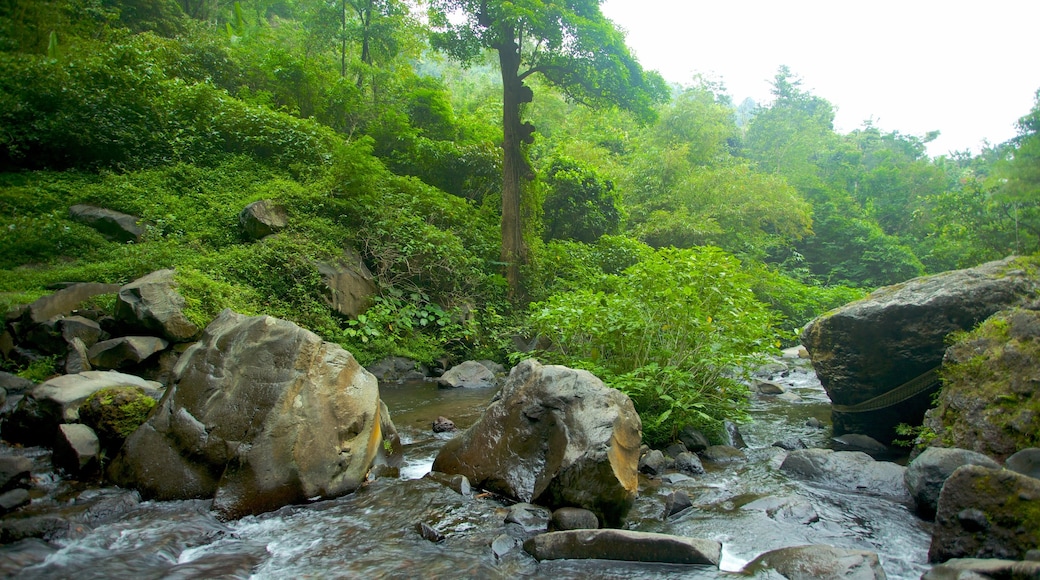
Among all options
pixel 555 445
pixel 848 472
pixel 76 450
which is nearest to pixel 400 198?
pixel 76 450

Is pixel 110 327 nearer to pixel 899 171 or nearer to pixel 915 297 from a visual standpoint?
pixel 915 297

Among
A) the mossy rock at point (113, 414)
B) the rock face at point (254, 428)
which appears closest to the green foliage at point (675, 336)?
the rock face at point (254, 428)

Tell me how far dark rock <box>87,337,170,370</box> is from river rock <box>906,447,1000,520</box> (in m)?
8.81

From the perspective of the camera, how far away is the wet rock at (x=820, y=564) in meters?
3.50

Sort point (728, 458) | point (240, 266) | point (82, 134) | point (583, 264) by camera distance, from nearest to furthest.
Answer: point (728, 458) → point (240, 266) → point (82, 134) → point (583, 264)

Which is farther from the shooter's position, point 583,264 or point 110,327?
point 583,264

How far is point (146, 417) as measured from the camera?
5.04 metres

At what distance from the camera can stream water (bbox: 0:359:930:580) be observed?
3686 millimetres

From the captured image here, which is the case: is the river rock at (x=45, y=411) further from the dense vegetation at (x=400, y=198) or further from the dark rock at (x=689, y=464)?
the dark rock at (x=689, y=464)

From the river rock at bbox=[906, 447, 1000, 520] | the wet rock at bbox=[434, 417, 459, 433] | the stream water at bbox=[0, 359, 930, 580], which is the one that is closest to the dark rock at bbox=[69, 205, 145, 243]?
the wet rock at bbox=[434, 417, 459, 433]

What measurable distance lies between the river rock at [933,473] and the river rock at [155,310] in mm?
8741

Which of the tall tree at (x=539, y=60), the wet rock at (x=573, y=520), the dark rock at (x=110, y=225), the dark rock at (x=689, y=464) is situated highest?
the tall tree at (x=539, y=60)

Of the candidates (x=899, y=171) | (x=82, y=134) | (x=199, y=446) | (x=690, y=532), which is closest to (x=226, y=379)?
(x=199, y=446)

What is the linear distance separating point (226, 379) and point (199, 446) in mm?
580
